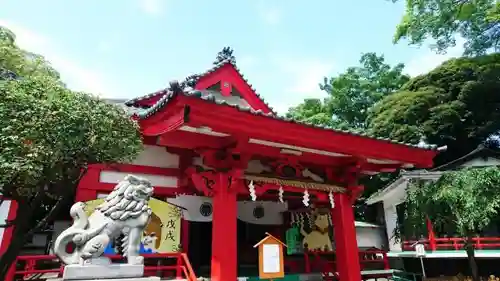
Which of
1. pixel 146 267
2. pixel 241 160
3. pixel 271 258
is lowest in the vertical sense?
pixel 146 267

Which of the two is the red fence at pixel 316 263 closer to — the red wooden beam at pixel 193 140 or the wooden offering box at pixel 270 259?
the wooden offering box at pixel 270 259

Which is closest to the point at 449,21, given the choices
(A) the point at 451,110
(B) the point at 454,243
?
(A) the point at 451,110

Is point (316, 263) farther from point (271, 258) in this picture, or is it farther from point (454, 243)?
point (454, 243)

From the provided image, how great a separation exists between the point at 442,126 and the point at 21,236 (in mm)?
21830

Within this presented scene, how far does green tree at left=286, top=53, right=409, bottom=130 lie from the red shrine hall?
2156 centimetres

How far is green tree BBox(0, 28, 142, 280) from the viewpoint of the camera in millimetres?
4277

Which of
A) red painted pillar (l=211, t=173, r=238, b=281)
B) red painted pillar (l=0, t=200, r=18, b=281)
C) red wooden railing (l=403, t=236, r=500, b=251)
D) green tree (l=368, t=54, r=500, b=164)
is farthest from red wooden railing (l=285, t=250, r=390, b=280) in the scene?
green tree (l=368, t=54, r=500, b=164)

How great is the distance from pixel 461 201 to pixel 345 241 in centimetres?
289

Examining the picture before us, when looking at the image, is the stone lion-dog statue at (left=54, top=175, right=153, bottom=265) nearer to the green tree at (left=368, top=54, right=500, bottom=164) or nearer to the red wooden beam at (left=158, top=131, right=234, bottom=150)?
the red wooden beam at (left=158, top=131, right=234, bottom=150)

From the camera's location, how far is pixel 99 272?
4016 millimetres

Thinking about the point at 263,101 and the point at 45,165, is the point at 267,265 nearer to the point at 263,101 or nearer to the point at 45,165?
the point at 45,165

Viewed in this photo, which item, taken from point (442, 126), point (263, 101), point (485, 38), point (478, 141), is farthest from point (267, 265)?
point (478, 141)

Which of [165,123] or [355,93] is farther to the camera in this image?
[355,93]

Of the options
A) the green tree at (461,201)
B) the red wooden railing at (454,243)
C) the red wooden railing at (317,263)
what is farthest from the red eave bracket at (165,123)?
the red wooden railing at (454,243)
